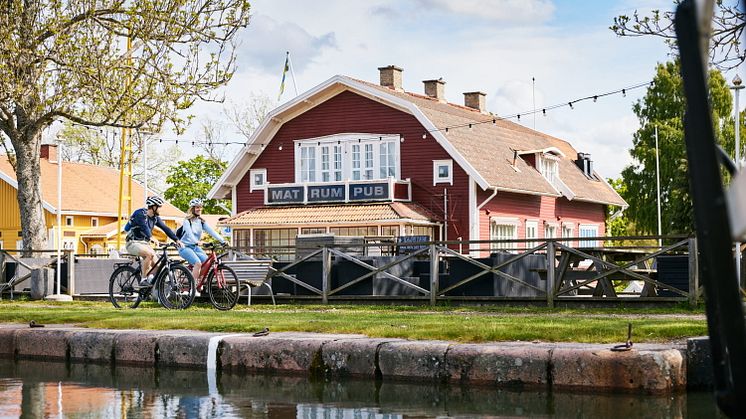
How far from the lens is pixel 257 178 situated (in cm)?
3888

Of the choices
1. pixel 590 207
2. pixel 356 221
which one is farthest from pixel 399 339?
pixel 590 207

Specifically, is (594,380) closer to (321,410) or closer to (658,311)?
(321,410)

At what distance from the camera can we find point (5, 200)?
5012 cm

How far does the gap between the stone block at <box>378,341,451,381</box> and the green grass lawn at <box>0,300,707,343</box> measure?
0.61 metres

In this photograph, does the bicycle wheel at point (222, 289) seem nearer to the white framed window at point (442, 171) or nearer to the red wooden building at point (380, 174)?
the red wooden building at point (380, 174)

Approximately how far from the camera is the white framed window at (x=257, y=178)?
38625 mm

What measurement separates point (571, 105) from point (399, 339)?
16.1 metres

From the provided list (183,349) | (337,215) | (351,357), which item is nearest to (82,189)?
(337,215)

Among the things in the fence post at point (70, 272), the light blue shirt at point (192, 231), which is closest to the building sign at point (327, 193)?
the fence post at point (70, 272)

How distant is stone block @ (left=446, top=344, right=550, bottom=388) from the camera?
849 centimetres

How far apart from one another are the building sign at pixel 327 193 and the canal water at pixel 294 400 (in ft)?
86.0

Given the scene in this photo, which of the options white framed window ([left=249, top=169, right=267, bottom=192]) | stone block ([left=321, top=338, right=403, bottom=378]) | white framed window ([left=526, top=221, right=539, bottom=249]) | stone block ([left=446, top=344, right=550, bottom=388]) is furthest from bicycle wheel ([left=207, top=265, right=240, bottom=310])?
white framed window ([left=526, top=221, right=539, bottom=249])

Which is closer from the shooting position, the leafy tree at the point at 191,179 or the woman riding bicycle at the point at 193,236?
the woman riding bicycle at the point at 193,236

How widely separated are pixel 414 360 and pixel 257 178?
30253 millimetres
